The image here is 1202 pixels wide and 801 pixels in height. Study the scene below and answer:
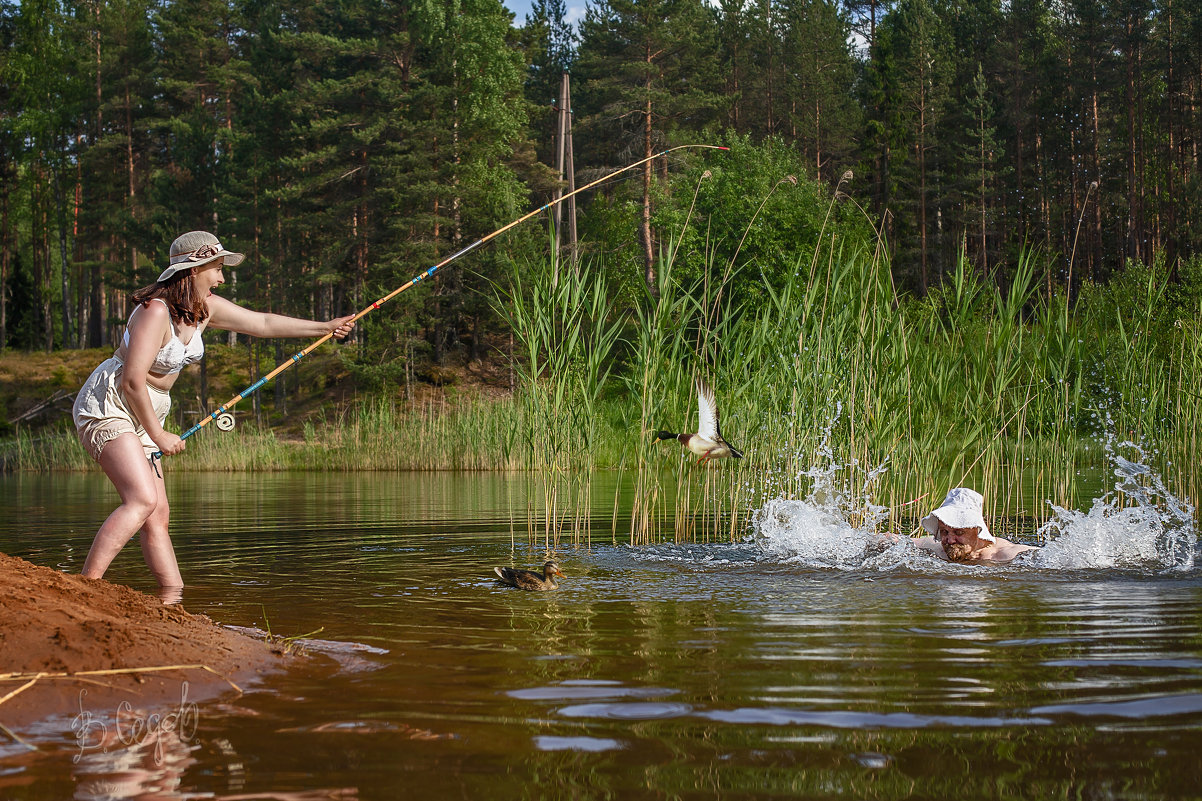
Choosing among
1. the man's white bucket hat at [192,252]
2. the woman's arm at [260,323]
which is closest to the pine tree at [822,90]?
the woman's arm at [260,323]

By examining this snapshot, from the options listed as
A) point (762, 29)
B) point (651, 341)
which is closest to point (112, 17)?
point (762, 29)

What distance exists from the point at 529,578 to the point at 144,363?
2.45 meters

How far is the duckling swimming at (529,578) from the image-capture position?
20.9 ft

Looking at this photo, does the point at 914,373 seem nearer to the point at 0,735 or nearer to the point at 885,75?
the point at 0,735

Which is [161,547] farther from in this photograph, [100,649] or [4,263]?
[4,263]

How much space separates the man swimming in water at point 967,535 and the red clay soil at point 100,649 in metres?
4.60

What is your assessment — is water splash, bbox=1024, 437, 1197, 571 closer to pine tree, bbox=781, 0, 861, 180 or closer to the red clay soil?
the red clay soil

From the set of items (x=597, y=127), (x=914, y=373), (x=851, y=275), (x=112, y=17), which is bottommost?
(x=914, y=373)

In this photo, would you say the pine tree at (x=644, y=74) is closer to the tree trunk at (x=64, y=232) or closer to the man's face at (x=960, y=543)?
the tree trunk at (x=64, y=232)

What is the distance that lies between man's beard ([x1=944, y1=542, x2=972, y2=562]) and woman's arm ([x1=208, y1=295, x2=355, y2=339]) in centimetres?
414

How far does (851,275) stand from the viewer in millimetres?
8984


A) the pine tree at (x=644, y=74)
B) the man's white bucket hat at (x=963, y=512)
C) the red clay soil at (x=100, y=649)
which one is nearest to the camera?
the red clay soil at (x=100, y=649)

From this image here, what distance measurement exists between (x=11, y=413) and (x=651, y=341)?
122 feet

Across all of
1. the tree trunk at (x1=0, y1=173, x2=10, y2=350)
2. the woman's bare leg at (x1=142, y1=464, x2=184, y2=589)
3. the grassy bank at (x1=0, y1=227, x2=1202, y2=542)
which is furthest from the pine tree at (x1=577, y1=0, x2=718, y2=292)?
the woman's bare leg at (x1=142, y1=464, x2=184, y2=589)
